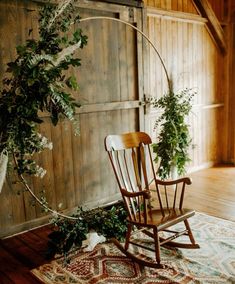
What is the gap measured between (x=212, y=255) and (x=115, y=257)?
77 cm

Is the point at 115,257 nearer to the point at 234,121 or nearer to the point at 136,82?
the point at 136,82

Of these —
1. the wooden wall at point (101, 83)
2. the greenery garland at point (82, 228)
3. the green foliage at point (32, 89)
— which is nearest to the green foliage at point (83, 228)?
the greenery garland at point (82, 228)

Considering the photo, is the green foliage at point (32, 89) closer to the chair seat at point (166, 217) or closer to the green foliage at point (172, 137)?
the chair seat at point (166, 217)

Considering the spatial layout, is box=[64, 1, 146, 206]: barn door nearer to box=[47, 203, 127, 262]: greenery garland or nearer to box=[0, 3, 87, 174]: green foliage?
box=[47, 203, 127, 262]: greenery garland

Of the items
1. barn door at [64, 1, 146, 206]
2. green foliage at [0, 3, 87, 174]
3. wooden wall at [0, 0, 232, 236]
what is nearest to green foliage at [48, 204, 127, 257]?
wooden wall at [0, 0, 232, 236]

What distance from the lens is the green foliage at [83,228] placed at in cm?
265

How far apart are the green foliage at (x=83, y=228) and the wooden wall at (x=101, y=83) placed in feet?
1.44

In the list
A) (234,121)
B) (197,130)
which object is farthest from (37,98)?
(234,121)

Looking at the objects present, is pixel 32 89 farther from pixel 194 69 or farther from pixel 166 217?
pixel 194 69

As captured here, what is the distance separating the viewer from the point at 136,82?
12.8ft

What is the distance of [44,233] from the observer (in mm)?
3111

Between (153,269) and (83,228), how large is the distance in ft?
2.45

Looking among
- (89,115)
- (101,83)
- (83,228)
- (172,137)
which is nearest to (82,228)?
(83,228)

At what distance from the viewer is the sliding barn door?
118 inches
